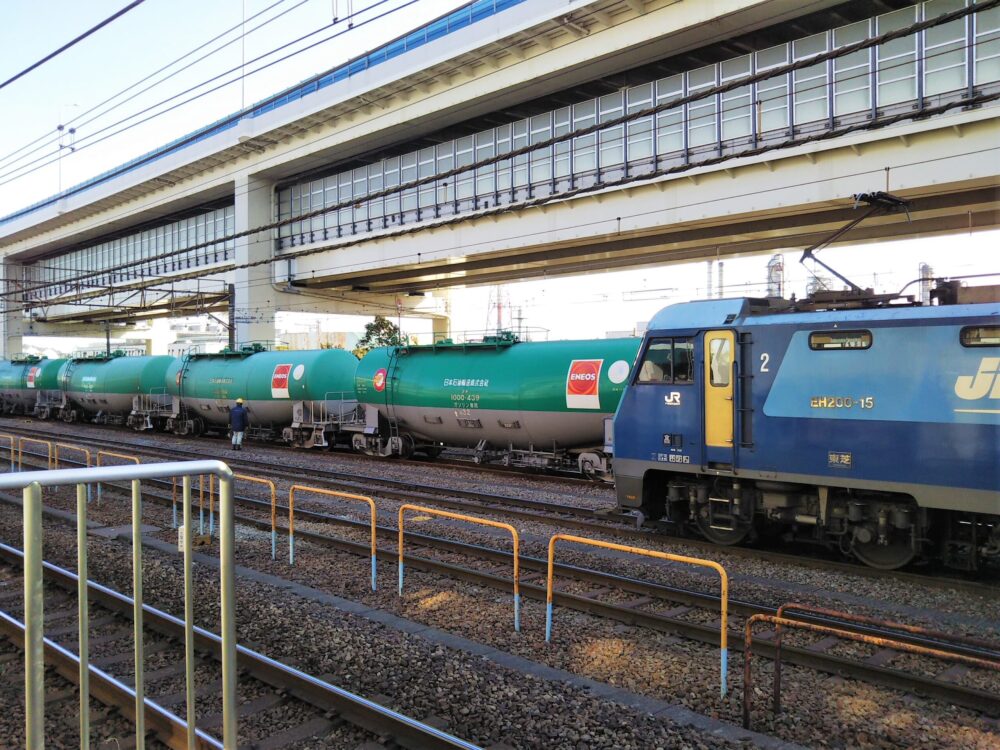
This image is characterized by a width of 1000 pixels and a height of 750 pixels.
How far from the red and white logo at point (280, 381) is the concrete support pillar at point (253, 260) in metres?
17.7

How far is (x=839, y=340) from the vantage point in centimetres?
984

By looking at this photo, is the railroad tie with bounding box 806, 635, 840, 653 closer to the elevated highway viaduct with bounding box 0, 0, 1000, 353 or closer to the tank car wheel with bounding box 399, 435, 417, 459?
the elevated highway viaduct with bounding box 0, 0, 1000, 353

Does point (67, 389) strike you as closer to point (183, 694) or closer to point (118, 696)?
point (183, 694)

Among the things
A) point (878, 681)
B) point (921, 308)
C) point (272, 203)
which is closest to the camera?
point (878, 681)

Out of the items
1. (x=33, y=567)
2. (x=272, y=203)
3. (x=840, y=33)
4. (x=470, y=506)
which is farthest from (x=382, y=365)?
(x=272, y=203)

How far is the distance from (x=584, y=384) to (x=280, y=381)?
13.0 meters

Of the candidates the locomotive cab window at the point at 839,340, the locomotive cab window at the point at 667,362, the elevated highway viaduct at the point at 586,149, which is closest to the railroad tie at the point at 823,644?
the locomotive cab window at the point at 839,340

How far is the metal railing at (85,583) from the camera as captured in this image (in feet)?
8.51

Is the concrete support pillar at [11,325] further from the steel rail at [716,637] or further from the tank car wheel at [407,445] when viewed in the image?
the steel rail at [716,637]

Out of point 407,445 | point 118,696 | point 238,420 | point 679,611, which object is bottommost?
point 679,611

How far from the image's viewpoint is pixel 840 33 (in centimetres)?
2370

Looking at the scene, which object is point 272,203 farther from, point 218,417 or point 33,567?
point 33,567

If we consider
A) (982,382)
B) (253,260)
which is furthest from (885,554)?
(253,260)

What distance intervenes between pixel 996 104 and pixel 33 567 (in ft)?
78.5
